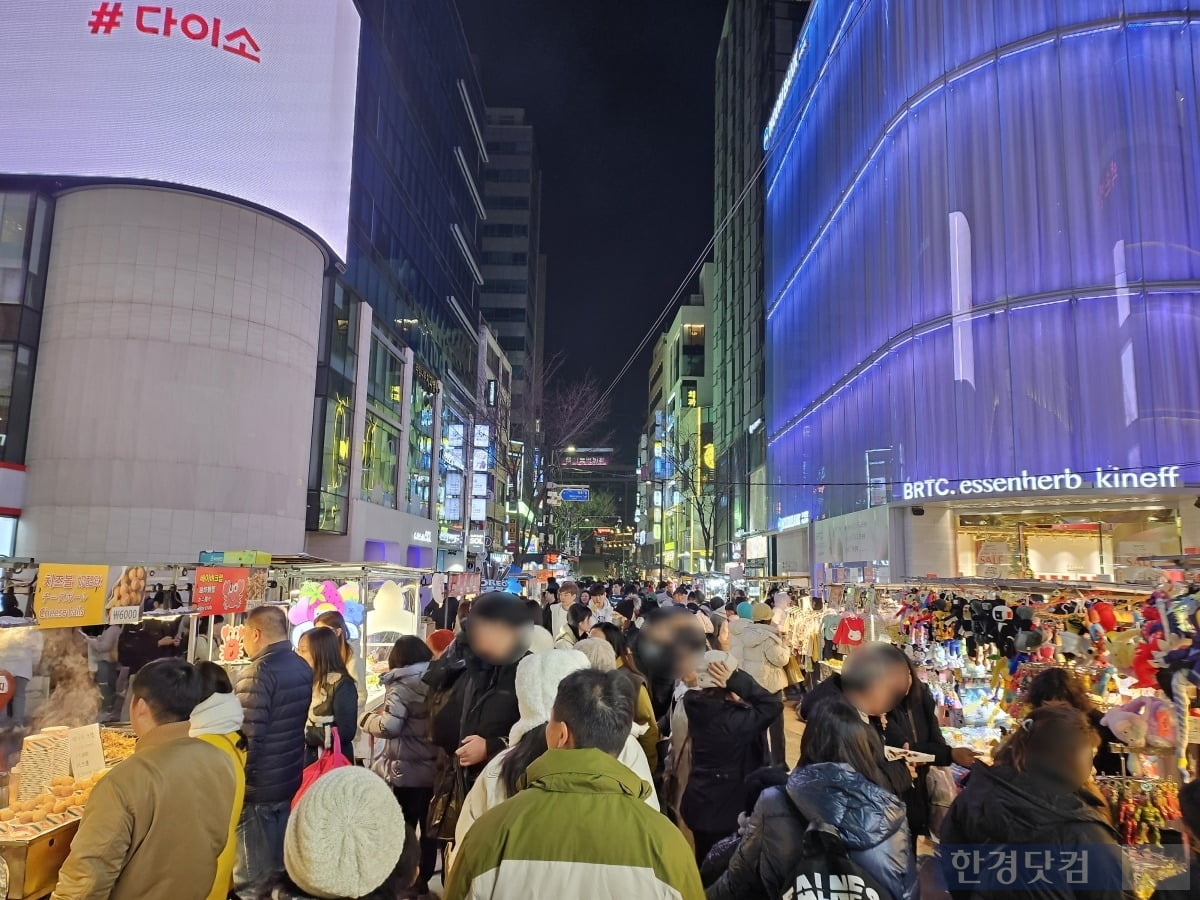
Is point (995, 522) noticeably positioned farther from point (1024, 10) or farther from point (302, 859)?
point (302, 859)

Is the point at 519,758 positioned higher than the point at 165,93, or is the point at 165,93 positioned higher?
the point at 165,93

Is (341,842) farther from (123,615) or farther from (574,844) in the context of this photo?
(123,615)

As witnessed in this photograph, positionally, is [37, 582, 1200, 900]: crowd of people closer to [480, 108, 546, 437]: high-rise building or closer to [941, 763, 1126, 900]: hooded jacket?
[941, 763, 1126, 900]: hooded jacket

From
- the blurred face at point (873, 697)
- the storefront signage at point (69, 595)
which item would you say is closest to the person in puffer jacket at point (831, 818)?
the blurred face at point (873, 697)

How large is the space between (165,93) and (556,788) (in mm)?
25792

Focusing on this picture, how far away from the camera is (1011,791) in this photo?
2.62 meters

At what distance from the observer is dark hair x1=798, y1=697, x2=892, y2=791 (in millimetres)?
2646

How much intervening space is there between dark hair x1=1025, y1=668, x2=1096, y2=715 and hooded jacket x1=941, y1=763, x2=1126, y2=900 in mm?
1770

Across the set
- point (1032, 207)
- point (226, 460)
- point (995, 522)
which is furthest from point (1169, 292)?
point (226, 460)

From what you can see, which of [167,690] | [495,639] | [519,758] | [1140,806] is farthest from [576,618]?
[519,758]

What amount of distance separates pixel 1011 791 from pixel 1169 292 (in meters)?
20.5

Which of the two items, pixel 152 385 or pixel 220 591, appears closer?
pixel 220 591

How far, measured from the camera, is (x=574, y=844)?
1783 millimetres

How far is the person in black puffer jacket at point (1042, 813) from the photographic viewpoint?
2420mm
